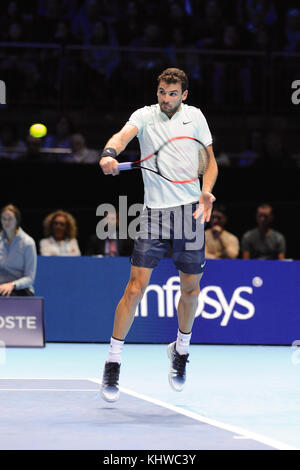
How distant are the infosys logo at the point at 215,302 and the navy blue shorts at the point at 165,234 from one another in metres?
4.20

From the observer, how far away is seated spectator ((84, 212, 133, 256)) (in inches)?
439

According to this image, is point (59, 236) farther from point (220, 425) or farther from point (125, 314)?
point (220, 425)

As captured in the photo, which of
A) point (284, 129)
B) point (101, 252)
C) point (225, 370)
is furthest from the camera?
point (284, 129)

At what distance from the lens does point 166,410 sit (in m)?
5.93

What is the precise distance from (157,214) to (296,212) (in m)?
6.29

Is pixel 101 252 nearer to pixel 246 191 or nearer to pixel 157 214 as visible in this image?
pixel 246 191

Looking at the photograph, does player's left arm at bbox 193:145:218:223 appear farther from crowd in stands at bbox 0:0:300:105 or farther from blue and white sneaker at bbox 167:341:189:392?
crowd in stands at bbox 0:0:300:105

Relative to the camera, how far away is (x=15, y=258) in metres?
10.0

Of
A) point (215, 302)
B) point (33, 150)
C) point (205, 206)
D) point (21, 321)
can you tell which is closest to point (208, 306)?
point (215, 302)

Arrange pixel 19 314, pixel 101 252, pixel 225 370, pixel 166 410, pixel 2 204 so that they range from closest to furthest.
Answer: pixel 166 410 → pixel 225 370 → pixel 19 314 → pixel 101 252 → pixel 2 204

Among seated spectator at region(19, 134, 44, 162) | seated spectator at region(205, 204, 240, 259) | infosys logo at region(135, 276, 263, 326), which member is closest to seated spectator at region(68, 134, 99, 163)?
seated spectator at region(19, 134, 44, 162)

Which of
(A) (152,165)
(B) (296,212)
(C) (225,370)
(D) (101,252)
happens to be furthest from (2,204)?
(A) (152,165)

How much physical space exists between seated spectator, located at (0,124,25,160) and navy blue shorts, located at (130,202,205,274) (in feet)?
20.8

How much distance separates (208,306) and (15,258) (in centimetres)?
222
